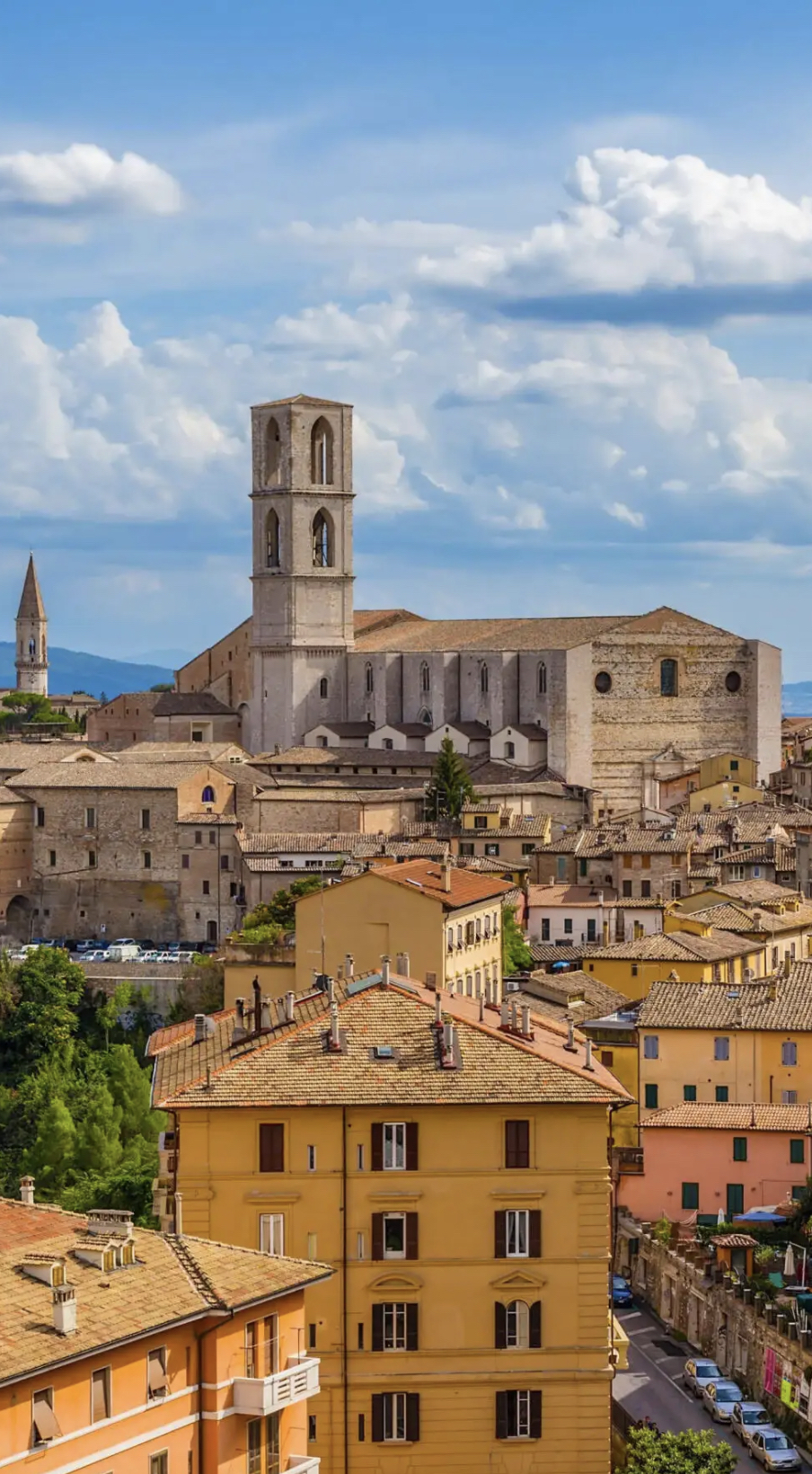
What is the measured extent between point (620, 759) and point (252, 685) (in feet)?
43.0

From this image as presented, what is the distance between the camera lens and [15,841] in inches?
2717

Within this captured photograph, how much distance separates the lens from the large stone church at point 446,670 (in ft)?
256

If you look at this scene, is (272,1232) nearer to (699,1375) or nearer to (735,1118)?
(699,1375)

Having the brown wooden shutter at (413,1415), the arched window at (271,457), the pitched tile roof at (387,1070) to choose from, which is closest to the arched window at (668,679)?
the arched window at (271,457)

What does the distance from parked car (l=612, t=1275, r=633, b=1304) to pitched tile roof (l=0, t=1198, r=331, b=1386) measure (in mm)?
14989

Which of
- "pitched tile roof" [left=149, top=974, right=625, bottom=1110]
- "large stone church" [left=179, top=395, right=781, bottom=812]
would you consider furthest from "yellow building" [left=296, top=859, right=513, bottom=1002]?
"large stone church" [left=179, top=395, right=781, bottom=812]

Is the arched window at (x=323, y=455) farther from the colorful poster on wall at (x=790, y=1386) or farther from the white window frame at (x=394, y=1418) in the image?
the white window frame at (x=394, y=1418)

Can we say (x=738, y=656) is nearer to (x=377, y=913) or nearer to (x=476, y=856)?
(x=476, y=856)

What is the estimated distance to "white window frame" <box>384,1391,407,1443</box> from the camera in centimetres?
2003

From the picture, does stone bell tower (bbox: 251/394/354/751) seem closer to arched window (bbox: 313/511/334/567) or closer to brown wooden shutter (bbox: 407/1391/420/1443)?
arched window (bbox: 313/511/334/567)

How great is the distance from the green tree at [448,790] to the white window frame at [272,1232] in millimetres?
47570

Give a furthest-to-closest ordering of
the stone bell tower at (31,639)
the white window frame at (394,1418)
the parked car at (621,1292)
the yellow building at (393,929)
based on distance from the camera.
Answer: the stone bell tower at (31,639), the yellow building at (393,929), the parked car at (621,1292), the white window frame at (394,1418)

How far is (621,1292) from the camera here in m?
32.7

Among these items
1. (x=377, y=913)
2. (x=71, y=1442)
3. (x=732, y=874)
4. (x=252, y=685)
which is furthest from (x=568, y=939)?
(x=71, y=1442)
